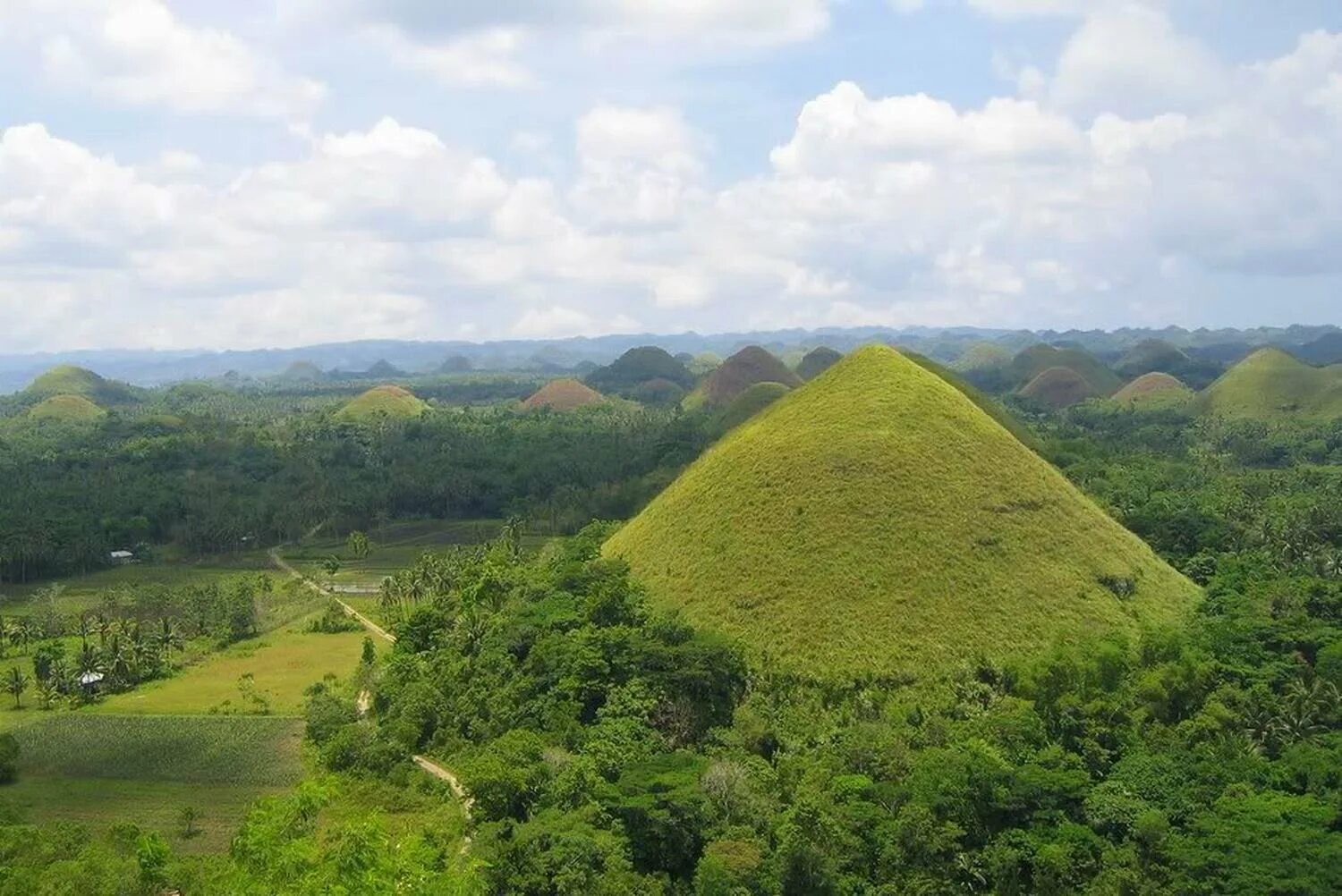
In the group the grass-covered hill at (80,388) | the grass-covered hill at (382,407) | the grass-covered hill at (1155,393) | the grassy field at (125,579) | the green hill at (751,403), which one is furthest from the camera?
the grass-covered hill at (80,388)

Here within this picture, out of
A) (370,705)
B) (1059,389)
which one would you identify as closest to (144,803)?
(370,705)

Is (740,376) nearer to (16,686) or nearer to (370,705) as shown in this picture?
(370,705)

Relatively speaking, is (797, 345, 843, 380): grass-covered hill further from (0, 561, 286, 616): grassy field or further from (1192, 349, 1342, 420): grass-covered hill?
(0, 561, 286, 616): grassy field

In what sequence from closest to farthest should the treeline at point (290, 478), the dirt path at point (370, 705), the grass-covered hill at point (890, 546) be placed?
the dirt path at point (370, 705) < the grass-covered hill at point (890, 546) < the treeline at point (290, 478)

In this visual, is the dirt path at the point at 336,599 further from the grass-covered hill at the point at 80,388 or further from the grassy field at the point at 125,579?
the grass-covered hill at the point at 80,388

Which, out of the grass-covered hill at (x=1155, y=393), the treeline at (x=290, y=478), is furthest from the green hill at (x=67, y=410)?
the grass-covered hill at (x=1155, y=393)

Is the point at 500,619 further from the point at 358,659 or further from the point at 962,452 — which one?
the point at 962,452
